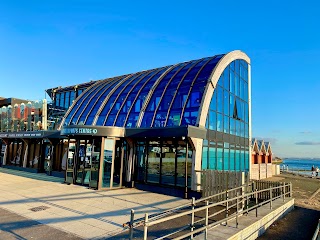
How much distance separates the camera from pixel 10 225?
8500mm

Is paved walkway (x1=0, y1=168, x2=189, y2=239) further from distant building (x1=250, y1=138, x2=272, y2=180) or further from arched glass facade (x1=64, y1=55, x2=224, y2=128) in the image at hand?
distant building (x1=250, y1=138, x2=272, y2=180)

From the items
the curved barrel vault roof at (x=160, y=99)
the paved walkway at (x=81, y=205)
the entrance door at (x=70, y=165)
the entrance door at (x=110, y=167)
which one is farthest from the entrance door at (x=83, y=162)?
the curved barrel vault roof at (x=160, y=99)

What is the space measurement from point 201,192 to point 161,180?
2.92m

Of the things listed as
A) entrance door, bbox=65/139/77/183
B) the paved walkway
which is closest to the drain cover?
the paved walkway

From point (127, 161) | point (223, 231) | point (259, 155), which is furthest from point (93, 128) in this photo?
point (259, 155)

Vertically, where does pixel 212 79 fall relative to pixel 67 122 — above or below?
above

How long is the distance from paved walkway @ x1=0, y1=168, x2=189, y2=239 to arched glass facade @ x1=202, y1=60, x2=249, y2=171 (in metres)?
4.90

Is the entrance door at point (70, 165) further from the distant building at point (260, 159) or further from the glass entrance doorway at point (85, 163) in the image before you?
the distant building at point (260, 159)

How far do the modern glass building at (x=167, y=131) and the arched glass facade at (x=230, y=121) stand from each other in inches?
2.6

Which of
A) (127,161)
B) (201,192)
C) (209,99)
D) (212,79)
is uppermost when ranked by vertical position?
(212,79)

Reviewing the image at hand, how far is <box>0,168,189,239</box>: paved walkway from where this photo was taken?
8688mm

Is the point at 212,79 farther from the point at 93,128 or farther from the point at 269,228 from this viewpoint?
the point at 269,228

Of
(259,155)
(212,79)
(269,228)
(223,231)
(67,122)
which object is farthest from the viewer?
(259,155)

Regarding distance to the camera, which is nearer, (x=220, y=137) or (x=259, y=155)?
(x=220, y=137)
